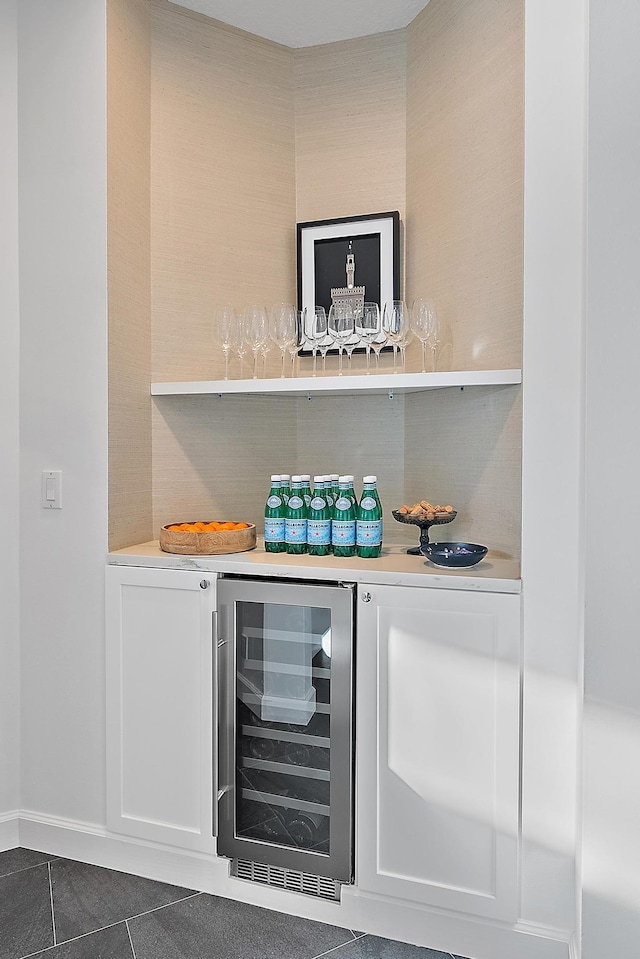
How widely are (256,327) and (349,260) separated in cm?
49

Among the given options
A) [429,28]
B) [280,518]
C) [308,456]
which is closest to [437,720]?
[280,518]

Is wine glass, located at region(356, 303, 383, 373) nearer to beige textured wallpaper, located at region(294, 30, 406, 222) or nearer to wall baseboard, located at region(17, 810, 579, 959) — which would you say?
beige textured wallpaper, located at region(294, 30, 406, 222)

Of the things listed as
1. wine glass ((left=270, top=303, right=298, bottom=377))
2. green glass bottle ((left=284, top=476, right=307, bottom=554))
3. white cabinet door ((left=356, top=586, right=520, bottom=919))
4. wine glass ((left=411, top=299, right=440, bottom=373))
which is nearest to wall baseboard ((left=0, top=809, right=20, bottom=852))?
white cabinet door ((left=356, top=586, right=520, bottom=919))

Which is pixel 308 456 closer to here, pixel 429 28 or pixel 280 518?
pixel 280 518

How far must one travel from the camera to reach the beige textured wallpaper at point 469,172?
2000mm

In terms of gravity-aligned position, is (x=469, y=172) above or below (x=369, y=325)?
above

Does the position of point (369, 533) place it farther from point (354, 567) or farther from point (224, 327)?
point (224, 327)

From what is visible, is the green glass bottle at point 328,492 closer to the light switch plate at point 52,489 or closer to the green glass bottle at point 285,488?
the green glass bottle at point 285,488

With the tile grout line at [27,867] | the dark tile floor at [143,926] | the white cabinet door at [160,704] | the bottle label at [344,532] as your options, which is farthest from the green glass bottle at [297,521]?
the tile grout line at [27,867]

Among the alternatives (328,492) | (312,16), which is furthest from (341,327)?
(312,16)

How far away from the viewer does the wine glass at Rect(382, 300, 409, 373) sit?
2115 mm

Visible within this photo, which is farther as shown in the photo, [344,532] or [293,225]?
[293,225]

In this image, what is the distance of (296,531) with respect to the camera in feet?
6.93

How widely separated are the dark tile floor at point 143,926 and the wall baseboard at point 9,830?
0.12 meters
